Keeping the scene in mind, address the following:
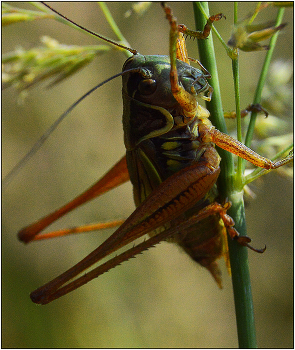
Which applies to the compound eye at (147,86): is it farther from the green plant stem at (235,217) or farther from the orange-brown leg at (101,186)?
the orange-brown leg at (101,186)

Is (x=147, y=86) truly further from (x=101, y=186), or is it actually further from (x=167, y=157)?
(x=101, y=186)

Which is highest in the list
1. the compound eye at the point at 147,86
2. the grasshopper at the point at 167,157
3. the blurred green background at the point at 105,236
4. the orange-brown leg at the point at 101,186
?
the compound eye at the point at 147,86

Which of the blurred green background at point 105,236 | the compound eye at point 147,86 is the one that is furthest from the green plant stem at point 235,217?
the blurred green background at point 105,236

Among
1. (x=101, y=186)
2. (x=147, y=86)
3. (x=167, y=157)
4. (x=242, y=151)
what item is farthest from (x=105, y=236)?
(x=242, y=151)

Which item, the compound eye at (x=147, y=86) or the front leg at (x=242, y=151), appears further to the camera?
the compound eye at (x=147, y=86)

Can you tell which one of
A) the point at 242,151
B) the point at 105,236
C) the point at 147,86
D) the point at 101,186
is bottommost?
the point at 105,236

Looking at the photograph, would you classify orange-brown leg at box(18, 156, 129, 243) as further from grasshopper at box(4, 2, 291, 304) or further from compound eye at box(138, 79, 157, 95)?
compound eye at box(138, 79, 157, 95)

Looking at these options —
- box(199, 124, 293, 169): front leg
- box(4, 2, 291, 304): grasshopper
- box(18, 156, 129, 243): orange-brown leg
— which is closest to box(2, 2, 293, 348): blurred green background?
box(18, 156, 129, 243): orange-brown leg
